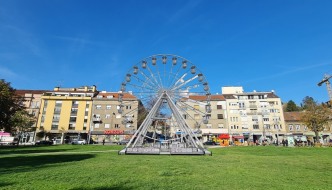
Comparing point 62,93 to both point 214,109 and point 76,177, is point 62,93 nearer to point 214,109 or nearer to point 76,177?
point 214,109

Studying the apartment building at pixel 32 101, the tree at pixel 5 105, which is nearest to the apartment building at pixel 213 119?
the tree at pixel 5 105

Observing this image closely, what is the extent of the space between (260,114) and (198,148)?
53.3 m

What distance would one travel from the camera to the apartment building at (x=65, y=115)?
64.3 m

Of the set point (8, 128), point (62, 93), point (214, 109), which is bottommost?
point (8, 128)

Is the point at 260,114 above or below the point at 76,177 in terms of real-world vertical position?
above

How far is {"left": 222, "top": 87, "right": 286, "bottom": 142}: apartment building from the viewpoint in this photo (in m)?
→ 64.8

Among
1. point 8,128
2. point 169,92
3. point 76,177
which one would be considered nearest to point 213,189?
point 76,177

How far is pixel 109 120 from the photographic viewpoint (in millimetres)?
65938

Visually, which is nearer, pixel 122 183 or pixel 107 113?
pixel 122 183

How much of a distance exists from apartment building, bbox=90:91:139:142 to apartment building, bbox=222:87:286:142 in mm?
30495

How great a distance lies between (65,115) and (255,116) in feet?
194

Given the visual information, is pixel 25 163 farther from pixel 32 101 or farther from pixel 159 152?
pixel 32 101

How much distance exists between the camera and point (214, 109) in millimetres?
68375

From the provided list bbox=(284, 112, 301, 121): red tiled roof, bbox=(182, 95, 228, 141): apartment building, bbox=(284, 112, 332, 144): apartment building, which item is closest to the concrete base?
bbox=(182, 95, 228, 141): apartment building
